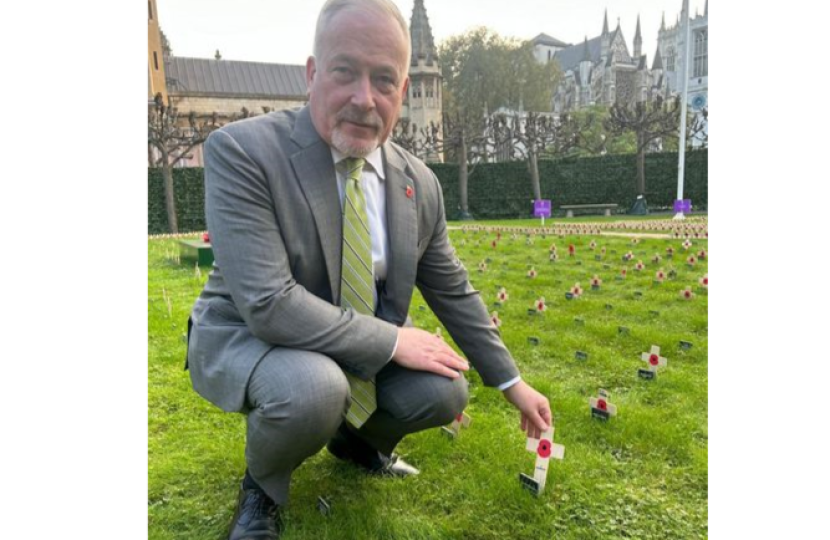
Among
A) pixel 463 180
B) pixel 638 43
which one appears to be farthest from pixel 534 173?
pixel 638 43

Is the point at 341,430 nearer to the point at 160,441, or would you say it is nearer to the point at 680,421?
the point at 160,441

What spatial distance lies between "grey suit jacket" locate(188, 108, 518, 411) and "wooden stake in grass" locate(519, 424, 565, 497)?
0.61m

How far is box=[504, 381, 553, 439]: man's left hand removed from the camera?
193cm

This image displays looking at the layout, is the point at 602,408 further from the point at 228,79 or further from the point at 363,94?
the point at 228,79

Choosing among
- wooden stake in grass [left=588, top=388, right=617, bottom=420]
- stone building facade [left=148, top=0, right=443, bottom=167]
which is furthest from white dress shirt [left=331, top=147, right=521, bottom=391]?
stone building facade [left=148, top=0, right=443, bottom=167]

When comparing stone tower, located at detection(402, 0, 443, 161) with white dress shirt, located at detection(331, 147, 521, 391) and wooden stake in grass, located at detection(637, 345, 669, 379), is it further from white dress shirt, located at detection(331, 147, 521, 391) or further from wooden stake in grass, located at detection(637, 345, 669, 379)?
white dress shirt, located at detection(331, 147, 521, 391)

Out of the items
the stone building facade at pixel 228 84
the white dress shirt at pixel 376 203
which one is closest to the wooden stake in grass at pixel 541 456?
the white dress shirt at pixel 376 203

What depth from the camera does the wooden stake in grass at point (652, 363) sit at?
3062mm

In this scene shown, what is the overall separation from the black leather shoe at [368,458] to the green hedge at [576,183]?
18.4 metres

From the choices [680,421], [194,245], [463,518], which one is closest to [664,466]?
[680,421]

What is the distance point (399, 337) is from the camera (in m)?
1.74

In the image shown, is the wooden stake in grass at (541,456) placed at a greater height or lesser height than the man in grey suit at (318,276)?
lesser

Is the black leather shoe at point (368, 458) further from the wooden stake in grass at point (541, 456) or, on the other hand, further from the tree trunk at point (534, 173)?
the tree trunk at point (534, 173)

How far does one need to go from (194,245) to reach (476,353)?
6.43 m
